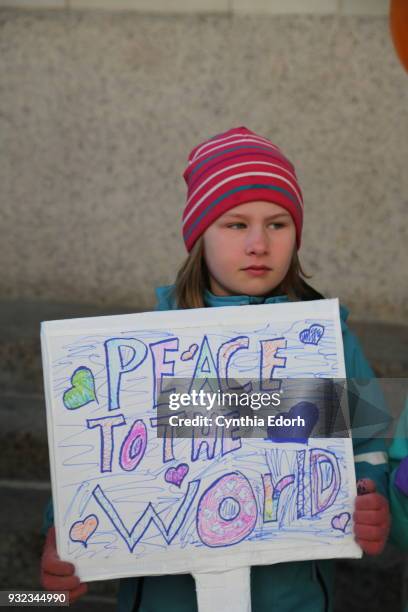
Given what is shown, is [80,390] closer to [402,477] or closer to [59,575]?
[59,575]

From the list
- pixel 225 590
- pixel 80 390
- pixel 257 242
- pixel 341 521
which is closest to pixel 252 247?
pixel 257 242

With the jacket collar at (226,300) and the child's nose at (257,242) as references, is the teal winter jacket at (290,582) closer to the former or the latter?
the jacket collar at (226,300)

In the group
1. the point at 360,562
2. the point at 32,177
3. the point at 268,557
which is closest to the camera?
the point at 268,557

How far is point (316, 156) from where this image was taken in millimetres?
4117

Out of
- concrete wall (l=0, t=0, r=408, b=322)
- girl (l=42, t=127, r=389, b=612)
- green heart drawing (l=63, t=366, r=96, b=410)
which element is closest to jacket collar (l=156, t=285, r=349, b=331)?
girl (l=42, t=127, r=389, b=612)

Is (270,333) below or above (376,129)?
below

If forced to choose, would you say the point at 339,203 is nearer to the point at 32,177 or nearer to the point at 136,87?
the point at 136,87

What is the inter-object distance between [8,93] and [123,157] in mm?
578

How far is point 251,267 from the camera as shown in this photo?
2.08m

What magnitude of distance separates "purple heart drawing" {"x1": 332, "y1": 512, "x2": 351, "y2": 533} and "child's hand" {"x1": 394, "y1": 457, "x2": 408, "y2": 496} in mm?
131

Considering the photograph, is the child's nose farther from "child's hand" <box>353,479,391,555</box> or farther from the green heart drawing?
"child's hand" <box>353,479,391,555</box>

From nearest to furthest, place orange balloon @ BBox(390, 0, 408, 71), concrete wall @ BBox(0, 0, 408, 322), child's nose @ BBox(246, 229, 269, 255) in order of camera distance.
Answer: child's nose @ BBox(246, 229, 269, 255), orange balloon @ BBox(390, 0, 408, 71), concrete wall @ BBox(0, 0, 408, 322)

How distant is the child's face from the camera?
6.79 feet

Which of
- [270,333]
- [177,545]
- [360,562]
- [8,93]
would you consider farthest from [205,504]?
[8,93]
